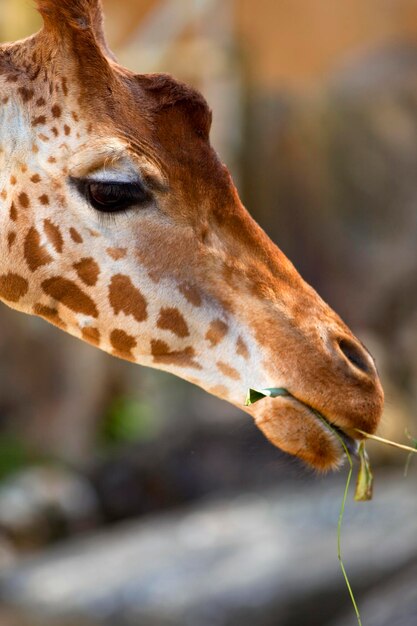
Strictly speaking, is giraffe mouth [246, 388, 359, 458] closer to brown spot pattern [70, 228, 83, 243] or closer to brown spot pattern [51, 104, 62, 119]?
brown spot pattern [70, 228, 83, 243]

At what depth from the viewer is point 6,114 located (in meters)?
2.72

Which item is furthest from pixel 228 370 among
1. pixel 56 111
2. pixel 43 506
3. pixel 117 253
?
pixel 43 506

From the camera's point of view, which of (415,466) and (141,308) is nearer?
(141,308)

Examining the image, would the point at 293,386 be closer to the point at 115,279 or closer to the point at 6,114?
the point at 115,279

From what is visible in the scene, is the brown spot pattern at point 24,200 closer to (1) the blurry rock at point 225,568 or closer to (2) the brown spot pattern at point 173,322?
(2) the brown spot pattern at point 173,322

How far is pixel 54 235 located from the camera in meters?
2.66

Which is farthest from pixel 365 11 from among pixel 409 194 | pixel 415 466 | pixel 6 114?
pixel 6 114

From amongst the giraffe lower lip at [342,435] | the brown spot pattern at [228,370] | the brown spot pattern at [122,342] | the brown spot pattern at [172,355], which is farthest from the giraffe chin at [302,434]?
the brown spot pattern at [122,342]

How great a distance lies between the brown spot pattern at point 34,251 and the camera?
2689 millimetres

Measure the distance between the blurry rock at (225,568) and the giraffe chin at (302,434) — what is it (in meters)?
4.03

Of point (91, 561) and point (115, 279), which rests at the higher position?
point (115, 279)

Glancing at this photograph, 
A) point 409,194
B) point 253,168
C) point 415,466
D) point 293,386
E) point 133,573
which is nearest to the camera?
point 293,386

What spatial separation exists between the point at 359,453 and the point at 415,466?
6372 mm

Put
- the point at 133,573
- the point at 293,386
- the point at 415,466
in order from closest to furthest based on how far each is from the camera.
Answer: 1. the point at 293,386
2. the point at 133,573
3. the point at 415,466
